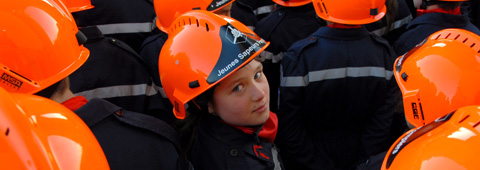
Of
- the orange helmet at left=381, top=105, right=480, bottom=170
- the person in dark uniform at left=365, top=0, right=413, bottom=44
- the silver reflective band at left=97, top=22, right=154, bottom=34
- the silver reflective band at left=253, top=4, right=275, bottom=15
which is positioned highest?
the orange helmet at left=381, top=105, right=480, bottom=170

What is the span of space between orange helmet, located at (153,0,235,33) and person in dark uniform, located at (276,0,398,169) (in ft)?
2.82

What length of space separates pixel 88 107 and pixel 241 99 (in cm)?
81

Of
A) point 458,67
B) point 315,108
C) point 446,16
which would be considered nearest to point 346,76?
point 315,108

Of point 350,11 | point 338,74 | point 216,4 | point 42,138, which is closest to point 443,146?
point 42,138

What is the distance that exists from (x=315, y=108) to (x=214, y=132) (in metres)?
1.25

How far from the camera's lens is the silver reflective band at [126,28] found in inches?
152

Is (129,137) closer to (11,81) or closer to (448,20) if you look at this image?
(11,81)

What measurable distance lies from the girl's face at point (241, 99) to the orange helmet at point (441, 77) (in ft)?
2.90

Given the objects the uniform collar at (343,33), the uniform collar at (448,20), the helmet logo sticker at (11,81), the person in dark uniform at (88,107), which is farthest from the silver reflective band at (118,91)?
the uniform collar at (448,20)

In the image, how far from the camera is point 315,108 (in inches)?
126

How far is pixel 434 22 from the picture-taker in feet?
11.8

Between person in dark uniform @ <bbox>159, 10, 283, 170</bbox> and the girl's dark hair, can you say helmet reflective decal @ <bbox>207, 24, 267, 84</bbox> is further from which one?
the girl's dark hair

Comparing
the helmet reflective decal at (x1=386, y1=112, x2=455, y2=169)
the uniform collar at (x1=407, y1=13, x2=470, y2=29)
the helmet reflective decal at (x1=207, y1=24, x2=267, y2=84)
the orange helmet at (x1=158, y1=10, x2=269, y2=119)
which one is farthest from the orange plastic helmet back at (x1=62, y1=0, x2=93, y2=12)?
the uniform collar at (x1=407, y1=13, x2=470, y2=29)

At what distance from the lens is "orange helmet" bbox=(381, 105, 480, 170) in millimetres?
1056
